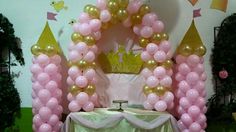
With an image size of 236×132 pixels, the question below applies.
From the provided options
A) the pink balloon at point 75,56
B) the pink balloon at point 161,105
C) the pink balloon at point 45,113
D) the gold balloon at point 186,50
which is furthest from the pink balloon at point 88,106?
the gold balloon at point 186,50

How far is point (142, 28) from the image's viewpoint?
172 inches

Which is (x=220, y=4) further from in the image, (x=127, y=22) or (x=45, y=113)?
(x=45, y=113)

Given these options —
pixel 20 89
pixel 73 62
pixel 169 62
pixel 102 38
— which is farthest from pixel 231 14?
pixel 20 89

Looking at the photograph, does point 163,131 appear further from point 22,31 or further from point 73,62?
point 22,31

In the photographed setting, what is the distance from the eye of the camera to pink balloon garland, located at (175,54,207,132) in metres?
4.31

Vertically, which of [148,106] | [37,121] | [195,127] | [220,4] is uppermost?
[220,4]

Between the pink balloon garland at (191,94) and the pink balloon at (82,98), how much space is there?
1153 mm

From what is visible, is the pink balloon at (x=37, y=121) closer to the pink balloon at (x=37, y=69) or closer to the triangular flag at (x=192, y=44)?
the pink balloon at (x=37, y=69)

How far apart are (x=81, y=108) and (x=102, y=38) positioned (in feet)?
3.29

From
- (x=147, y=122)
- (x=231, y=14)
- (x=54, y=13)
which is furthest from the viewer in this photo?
(x=231, y=14)

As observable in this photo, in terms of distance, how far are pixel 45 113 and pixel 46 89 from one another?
27 centimetres

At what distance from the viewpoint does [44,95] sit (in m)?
4.10

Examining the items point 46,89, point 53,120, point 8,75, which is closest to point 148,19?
point 46,89

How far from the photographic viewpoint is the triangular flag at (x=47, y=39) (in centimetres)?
429
